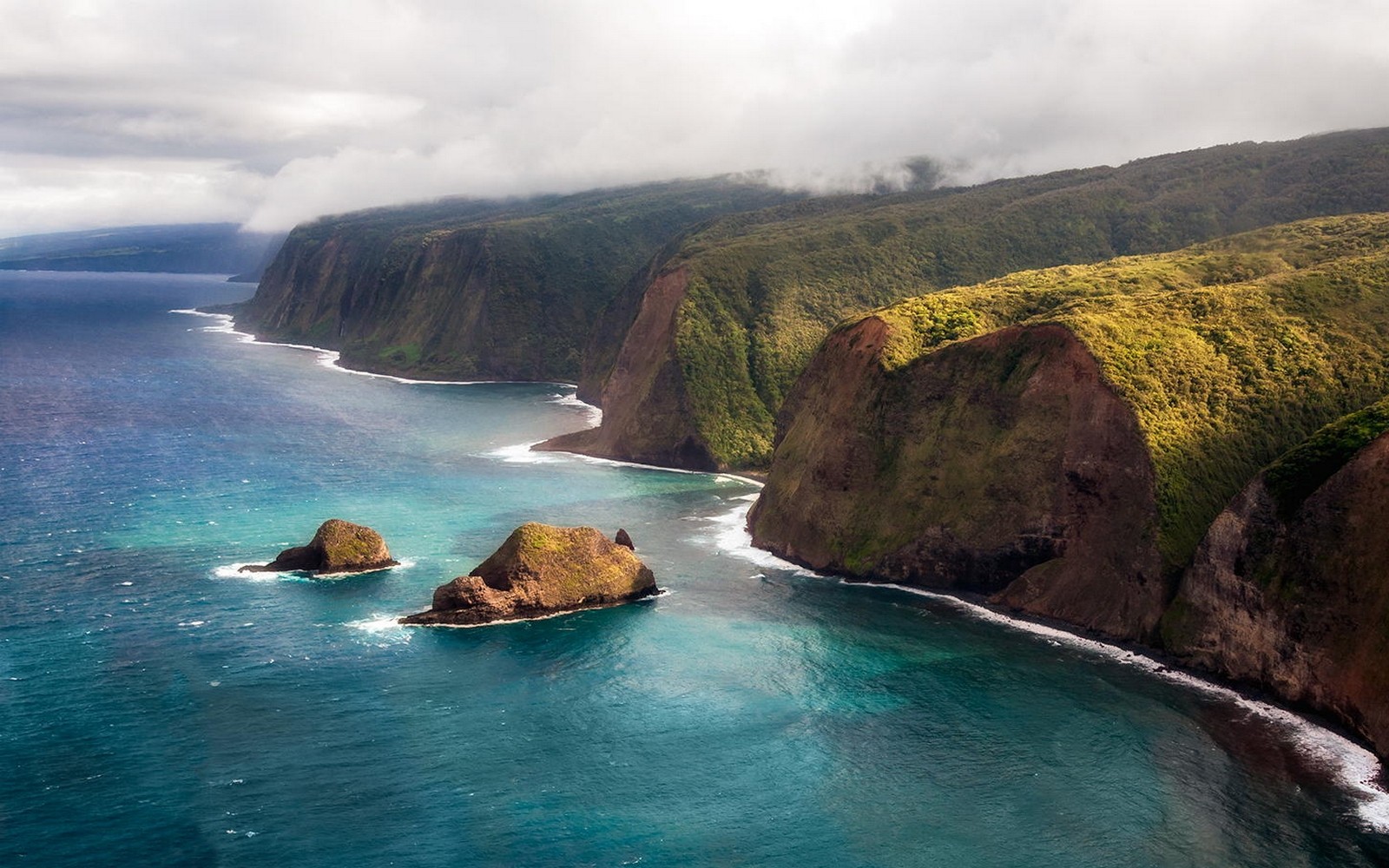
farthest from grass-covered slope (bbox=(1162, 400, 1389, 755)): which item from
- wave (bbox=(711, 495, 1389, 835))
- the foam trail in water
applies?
the foam trail in water

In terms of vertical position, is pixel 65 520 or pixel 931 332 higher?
pixel 931 332

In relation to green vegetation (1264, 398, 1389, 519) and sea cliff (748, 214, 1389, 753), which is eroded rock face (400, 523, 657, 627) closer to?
sea cliff (748, 214, 1389, 753)

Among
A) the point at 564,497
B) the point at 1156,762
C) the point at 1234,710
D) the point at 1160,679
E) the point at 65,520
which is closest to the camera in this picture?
the point at 1156,762

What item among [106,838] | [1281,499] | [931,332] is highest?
[931,332]

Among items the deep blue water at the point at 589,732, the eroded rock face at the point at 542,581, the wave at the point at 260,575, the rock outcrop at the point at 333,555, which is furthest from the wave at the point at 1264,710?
the wave at the point at 260,575

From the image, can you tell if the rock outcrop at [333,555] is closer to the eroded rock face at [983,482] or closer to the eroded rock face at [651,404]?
the eroded rock face at [983,482]

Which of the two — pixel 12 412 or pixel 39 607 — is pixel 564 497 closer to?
pixel 39 607

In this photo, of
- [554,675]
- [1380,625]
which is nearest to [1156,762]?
[1380,625]
